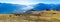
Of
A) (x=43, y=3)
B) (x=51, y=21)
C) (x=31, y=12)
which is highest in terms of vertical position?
(x=43, y=3)

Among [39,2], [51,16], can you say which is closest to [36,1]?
[39,2]

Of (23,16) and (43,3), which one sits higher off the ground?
(43,3)

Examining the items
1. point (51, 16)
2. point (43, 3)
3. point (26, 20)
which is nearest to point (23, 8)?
point (26, 20)

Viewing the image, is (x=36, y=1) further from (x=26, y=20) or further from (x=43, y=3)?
(x=26, y=20)

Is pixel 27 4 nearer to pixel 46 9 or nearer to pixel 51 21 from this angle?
pixel 46 9
